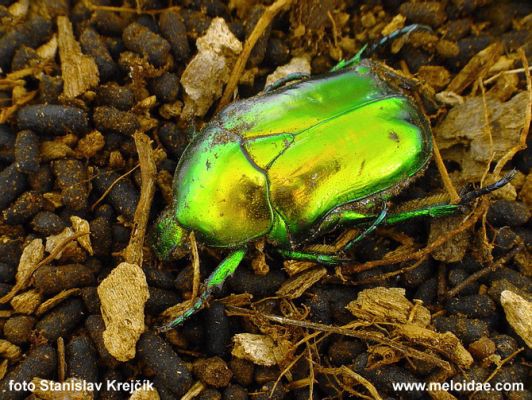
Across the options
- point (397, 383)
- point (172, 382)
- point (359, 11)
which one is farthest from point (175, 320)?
point (359, 11)

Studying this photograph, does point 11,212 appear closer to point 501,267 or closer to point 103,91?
point 103,91

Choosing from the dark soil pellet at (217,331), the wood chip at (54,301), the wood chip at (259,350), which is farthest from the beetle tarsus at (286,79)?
the wood chip at (54,301)

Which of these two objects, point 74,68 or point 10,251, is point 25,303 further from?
point 74,68

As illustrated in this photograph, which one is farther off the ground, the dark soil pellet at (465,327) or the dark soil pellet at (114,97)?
the dark soil pellet at (114,97)

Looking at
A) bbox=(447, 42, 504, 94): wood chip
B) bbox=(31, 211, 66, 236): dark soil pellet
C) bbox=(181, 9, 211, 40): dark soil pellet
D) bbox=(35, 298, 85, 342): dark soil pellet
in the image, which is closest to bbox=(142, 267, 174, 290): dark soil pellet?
bbox=(35, 298, 85, 342): dark soil pellet

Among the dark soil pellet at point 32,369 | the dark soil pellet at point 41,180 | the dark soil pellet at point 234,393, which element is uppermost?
the dark soil pellet at point 41,180

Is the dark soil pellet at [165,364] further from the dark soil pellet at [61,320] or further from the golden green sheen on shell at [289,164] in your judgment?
the golden green sheen on shell at [289,164]
